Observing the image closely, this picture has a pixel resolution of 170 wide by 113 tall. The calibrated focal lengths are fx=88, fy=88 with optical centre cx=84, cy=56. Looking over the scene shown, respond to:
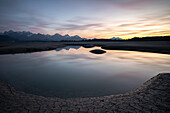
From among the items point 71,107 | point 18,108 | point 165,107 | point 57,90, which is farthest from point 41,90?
point 165,107

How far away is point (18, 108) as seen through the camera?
4.27m

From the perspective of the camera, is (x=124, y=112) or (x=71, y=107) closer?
(x=124, y=112)

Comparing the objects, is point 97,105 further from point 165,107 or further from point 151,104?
point 165,107

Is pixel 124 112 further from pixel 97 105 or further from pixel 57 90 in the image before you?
pixel 57 90

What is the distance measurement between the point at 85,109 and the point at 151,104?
3.31 metres

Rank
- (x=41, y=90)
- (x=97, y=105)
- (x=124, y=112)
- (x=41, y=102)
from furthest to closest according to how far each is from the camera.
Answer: (x=41, y=90)
(x=41, y=102)
(x=97, y=105)
(x=124, y=112)

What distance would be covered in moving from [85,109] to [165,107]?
3.75 metres

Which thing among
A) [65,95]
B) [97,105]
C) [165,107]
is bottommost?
[65,95]

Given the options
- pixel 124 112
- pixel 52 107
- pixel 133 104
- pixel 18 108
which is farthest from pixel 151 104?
pixel 18 108

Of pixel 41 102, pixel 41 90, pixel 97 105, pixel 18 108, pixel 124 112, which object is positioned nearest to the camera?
pixel 124 112

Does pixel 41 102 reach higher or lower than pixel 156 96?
lower

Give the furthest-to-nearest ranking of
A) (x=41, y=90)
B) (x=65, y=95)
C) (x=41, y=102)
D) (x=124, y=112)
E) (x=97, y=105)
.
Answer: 1. (x=41, y=90)
2. (x=65, y=95)
3. (x=41, y=102)
4. (x=97, y=105)
5. (x=124, y=112)

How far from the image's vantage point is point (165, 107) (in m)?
4.11

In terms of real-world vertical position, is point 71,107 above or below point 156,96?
below
